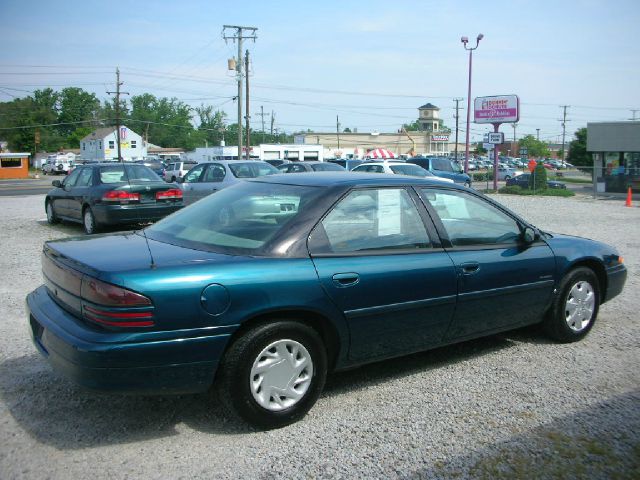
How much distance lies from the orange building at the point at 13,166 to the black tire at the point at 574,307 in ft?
192

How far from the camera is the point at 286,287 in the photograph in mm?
3488

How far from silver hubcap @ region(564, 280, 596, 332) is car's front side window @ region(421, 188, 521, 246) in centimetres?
85

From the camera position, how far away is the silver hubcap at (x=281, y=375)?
3477 millimetres

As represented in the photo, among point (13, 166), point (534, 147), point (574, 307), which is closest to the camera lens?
point (574, 307)

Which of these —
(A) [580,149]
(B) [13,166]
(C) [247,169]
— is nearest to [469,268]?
(C) [247,169]

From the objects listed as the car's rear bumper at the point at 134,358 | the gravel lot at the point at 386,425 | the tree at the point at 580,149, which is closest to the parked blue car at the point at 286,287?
the car's rear bumper at the point at 134,358

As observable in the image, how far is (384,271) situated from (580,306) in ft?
7.59

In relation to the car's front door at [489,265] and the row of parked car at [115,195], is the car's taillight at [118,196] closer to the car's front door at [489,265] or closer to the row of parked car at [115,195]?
the row of parked car at [115,195]

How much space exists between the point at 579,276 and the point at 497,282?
1.13m

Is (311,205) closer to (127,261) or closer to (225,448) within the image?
(127,261)

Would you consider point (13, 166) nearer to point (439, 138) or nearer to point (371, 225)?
point (371, 225)

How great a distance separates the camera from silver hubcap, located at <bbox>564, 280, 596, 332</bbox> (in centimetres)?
517

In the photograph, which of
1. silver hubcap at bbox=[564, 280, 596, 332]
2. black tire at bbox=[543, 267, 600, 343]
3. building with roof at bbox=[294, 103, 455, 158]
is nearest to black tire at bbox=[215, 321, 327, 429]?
black tire at bbox=[543, 267, 600, 343]

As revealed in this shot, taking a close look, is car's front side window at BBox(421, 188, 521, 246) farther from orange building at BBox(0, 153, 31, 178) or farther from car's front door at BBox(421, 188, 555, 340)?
orange building at BBox(0, 153, 31, 178)
